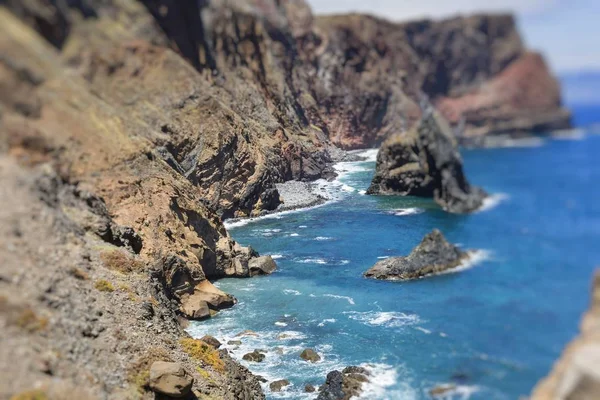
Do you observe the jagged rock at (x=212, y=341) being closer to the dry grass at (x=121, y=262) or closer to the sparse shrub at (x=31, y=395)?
the dry grass at (x=121, y=262)

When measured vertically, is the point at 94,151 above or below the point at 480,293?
above

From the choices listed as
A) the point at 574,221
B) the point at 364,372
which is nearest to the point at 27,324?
the point at 364,372

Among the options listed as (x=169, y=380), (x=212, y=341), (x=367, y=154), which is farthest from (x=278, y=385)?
(x=367, y=154)

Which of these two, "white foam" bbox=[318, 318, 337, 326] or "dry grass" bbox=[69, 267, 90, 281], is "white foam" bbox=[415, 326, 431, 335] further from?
"dry grass" bbox=[69, 267, 90, 281]

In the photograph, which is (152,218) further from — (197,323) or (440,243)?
(440,243)

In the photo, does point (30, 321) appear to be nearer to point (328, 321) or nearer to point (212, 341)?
point (212, 341)

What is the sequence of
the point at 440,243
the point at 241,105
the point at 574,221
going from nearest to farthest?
the point at 574,221 → the point at 241,105 → the point at 440,243
